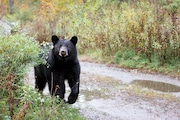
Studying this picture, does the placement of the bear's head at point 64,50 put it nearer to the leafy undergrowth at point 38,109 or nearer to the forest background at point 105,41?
the forest background at point 105,41

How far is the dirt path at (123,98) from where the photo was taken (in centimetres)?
793

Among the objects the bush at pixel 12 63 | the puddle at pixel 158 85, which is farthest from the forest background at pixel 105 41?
the puddle at pixel 158 85

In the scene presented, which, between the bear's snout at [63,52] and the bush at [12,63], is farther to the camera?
the bear's snout at [63,52]

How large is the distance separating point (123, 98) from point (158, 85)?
2.20m

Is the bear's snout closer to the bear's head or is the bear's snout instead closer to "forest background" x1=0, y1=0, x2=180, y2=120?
the bear's head

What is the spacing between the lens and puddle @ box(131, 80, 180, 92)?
10.7m

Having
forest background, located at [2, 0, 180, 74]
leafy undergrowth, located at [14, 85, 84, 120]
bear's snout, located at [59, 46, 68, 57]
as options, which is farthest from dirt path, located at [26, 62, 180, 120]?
forest background, located at [2, 0, 180, 74]

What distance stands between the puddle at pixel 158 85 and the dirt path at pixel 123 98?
0.15 meters

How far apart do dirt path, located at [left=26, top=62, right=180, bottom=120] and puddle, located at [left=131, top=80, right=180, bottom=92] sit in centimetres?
15

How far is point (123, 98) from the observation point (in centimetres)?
946

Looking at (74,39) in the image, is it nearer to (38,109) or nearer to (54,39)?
(54,39)

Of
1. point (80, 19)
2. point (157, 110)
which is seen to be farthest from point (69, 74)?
point (80, 19)

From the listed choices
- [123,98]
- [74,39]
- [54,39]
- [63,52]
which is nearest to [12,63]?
[63,52]

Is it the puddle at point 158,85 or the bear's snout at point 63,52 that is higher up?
the bear's snout at point 63,52
